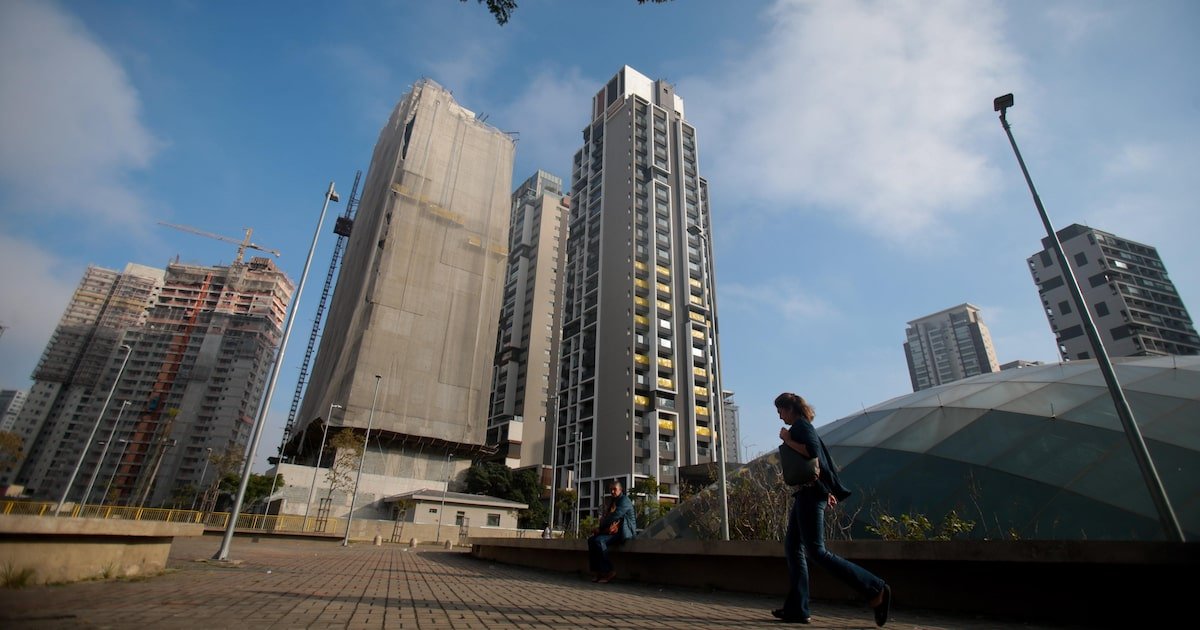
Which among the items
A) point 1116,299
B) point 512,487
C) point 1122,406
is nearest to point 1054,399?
point 1122,406

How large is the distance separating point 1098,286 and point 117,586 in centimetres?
8649

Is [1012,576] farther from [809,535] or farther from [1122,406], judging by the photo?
[1122,406]

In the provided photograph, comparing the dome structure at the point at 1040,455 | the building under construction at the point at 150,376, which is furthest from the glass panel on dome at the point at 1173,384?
the building under construction at the point at 150,376

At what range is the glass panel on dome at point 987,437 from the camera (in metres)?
8.59

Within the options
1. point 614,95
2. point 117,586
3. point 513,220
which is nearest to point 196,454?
point 513,220

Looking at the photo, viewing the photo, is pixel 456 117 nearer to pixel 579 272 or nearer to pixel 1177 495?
pixel 579 272

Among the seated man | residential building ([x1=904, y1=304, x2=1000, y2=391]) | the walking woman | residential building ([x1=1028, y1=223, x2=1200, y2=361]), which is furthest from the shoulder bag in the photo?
residential building ([x1=904, y1=304, x2=1000, y2=391])

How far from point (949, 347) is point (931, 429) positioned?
13288 centimetres

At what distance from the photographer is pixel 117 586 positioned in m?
4.49

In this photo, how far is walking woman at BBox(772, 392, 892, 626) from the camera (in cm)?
384

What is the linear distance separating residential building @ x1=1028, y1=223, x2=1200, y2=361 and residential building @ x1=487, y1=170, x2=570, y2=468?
65121mm

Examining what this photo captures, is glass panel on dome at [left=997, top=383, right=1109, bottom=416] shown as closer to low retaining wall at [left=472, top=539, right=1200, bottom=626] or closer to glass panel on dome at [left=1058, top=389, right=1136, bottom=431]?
glass panel on dome at [left=1058, top=389, right=1136, bottom=431]

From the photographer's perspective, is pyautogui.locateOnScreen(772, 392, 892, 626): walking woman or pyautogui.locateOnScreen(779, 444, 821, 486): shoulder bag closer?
pyautogui.locateOnScreen(772, 392, 892, 626): walking woman

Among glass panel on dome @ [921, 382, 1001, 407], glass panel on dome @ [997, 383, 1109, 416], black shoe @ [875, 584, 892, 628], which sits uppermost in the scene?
glass panel on dome @ [921, 382, 1001, 407]
